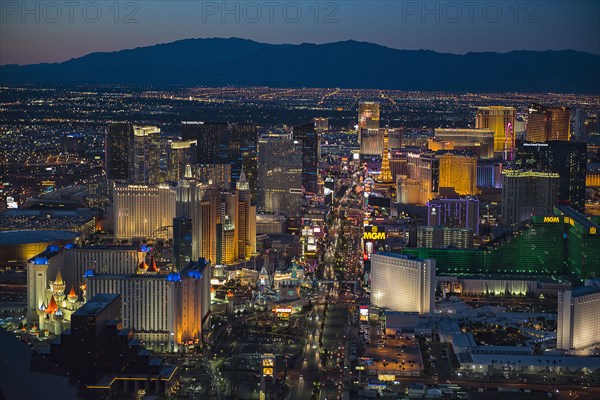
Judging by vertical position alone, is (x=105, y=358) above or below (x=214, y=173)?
below

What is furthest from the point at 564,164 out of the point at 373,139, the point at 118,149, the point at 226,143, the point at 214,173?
the point at 373,139

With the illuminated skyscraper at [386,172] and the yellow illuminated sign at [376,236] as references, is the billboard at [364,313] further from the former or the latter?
the illuminated skyscraper at [386,172]

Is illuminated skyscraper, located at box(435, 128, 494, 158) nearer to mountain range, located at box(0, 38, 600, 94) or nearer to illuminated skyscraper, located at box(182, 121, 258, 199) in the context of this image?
mountain range, located at box(0, 38, 600, 94)

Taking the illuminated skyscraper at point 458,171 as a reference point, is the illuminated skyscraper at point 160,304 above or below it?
below

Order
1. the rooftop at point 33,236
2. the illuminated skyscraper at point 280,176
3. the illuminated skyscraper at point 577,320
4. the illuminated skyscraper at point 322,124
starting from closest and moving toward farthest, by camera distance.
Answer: the illuminated skyscraper at point 577,320 → the rooftop at point 33,236 → the illuminated skyscraper at point 280,176 → the illuminated skyscraper at point 322,124

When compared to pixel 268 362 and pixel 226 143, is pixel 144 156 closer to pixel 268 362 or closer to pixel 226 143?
pixel 226 143

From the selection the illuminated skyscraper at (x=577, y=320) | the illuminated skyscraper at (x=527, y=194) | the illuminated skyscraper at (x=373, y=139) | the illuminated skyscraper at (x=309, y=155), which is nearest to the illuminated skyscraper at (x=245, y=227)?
the illuminated skyscraper at (x=527, y=194)

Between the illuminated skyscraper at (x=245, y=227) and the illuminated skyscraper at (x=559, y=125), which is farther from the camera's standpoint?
the illuminated skyscraper at (x=559, y=125)
